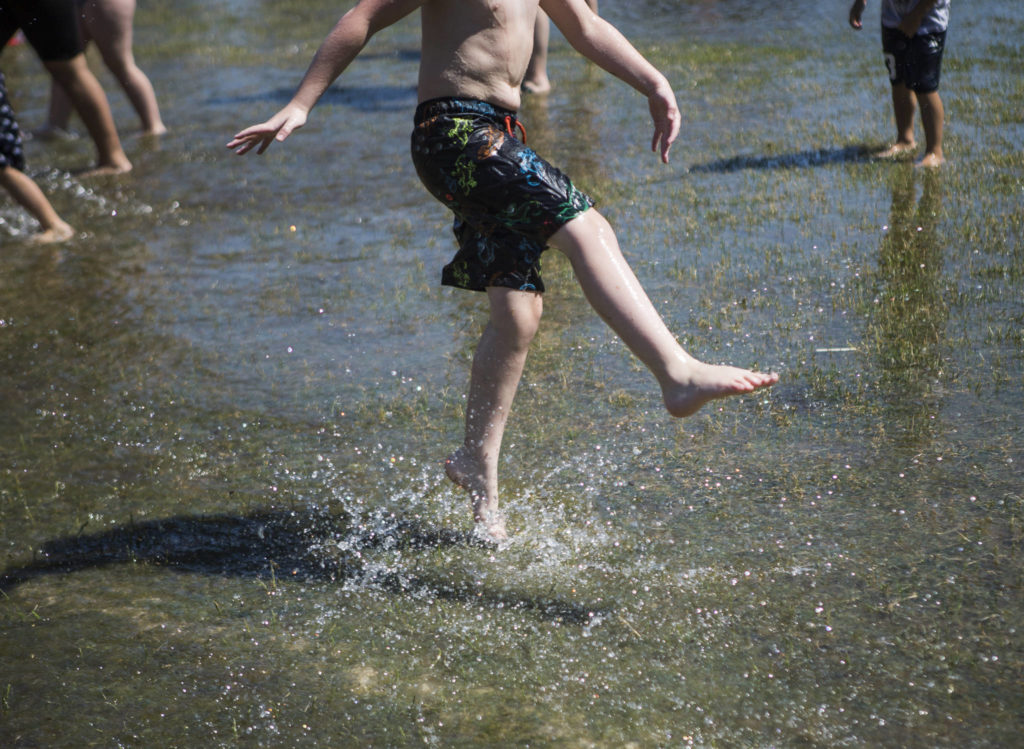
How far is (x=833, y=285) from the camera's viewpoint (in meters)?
4.80

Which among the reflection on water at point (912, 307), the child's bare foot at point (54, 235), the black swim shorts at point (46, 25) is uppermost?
the black swim shorts at point (46, 25)

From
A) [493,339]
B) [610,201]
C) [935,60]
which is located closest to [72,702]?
[493,339]

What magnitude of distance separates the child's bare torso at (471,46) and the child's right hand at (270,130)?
383 millimetres

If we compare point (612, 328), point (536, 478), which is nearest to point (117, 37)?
point (536, 478)

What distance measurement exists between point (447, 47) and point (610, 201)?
11.2 ft

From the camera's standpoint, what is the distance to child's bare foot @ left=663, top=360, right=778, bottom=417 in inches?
108

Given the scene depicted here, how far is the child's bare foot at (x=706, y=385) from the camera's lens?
2.76 meters

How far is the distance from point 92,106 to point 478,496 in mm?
5939

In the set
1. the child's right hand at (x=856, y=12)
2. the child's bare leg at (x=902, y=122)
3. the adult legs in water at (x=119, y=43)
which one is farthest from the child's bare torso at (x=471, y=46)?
the adult legs in water at (x=119, y=43)

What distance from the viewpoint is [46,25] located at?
740cm

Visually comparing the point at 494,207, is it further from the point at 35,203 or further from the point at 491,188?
the point at 35,203

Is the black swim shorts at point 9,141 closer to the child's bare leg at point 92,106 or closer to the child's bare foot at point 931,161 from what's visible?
the child's bare leg at point 92,106

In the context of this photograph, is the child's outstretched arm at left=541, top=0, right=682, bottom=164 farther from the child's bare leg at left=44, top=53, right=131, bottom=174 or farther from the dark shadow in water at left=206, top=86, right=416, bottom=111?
the dark shadow in water at left=206, top=86, right=416, bottom=111

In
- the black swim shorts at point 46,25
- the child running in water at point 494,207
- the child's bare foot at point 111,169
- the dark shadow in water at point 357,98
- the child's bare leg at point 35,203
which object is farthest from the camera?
the dark shadow in water at point 357,98
